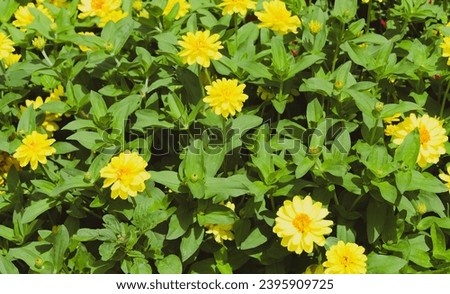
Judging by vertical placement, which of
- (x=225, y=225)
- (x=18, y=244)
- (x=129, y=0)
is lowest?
(x=18, y=244)

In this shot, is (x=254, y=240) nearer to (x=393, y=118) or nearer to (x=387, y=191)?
(x=387, y=191)

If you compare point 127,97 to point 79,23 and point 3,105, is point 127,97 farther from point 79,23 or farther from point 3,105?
point 79,23

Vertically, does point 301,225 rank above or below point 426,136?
below

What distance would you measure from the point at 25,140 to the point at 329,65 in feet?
3.88

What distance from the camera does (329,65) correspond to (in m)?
2.43

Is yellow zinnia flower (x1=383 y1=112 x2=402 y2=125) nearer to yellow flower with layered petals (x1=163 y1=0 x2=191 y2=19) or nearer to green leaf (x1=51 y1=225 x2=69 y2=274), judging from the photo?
yellow flower with layered petals (x1=163 y1=0 x2=191 y2=19)

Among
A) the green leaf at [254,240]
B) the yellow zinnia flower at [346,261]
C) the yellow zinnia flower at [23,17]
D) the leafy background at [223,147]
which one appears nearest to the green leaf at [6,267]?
the leafy background at [223,147]

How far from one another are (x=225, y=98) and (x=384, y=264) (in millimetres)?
707

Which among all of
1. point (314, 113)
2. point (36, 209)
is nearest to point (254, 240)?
point (314, 113)

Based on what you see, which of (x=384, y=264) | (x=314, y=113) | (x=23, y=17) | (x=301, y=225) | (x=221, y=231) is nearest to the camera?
(x=301, y=225)

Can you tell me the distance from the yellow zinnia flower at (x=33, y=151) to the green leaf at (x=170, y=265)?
20.0 inches

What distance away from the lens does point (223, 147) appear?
2.03 metres

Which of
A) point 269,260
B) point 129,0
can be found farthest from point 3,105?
point 269,260
